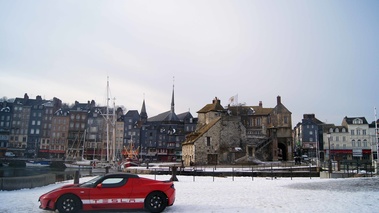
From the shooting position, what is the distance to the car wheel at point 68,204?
10054 millimetres

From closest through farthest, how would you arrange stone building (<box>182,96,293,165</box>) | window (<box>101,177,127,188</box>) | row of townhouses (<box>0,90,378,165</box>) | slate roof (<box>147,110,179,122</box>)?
window (<box>101,177,127,188</box>) → stone building (<box>182,96,293,165</box>) → row of townhouses (<box>0,90,378,165</box>) → slate roof (<box>147,110,179,122</box>)

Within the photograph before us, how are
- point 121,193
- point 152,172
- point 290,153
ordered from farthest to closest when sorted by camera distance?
point 290,153, point 152,172, point 121,193

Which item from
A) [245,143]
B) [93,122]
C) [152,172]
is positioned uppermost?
[93,122]

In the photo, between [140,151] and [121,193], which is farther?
[140,151]

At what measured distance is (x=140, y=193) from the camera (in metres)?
10.7

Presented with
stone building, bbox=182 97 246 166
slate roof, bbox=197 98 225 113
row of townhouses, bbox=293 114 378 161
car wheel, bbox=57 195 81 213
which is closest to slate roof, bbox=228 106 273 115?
slate roof, bbox=197 98 225 113

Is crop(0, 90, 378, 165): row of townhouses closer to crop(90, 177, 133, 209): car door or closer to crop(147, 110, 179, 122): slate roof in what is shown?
crop(147, 110, 179, 122): slate roof

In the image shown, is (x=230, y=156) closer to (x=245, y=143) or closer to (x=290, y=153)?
(x=245, y=143)

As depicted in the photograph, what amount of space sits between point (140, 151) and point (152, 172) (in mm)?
59971

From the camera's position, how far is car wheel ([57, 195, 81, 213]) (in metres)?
10.1

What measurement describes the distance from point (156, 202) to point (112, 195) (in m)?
1.50

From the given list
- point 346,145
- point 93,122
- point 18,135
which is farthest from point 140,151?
point 346,145

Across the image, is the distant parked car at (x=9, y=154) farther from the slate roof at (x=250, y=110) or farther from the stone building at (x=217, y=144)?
the slate roof at (x=250, y=110)

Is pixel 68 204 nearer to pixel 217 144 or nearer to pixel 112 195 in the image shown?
pixel 112 195
